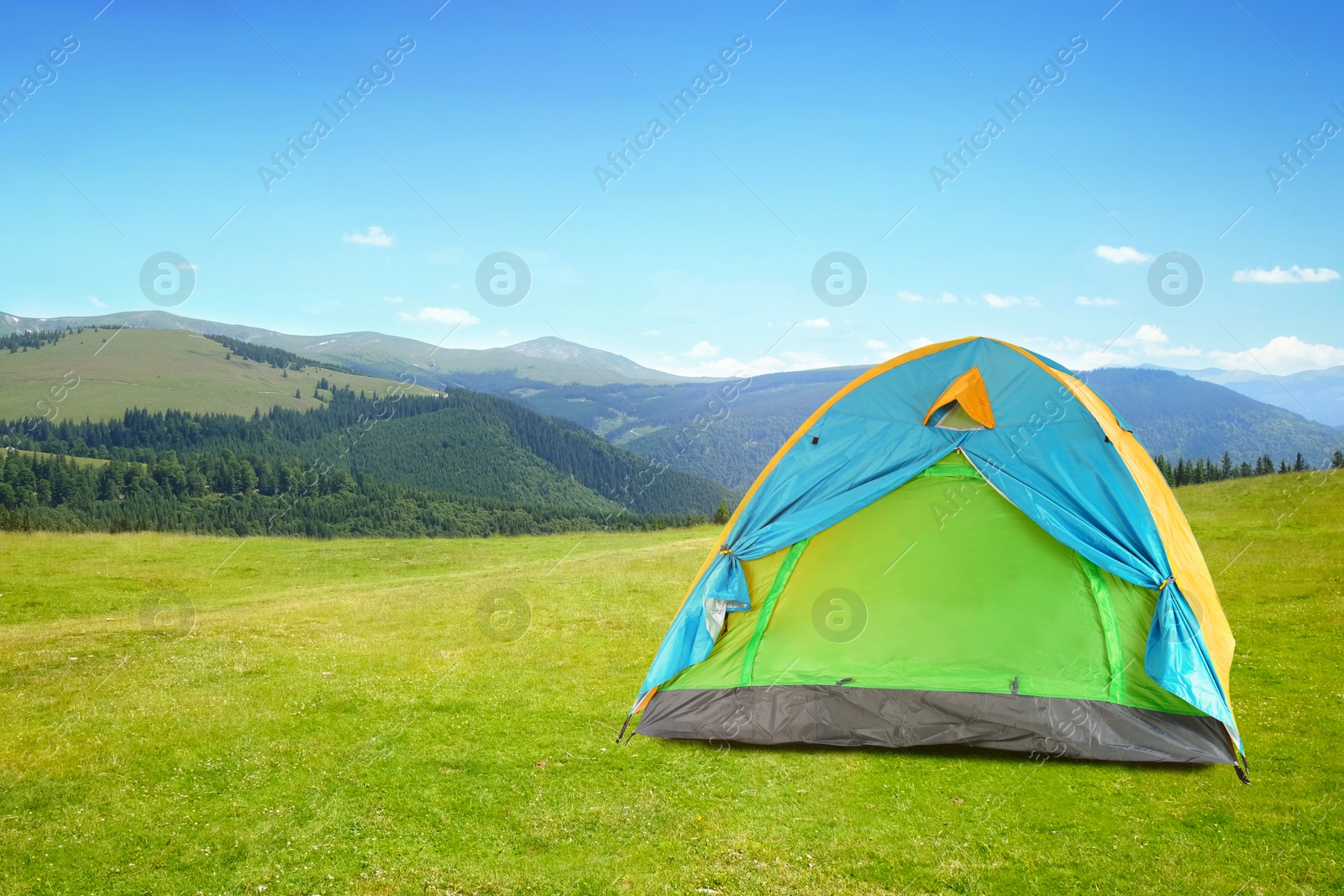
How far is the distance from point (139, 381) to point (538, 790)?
195 m

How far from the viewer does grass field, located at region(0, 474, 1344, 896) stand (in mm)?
6453

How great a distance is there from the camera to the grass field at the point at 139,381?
152m

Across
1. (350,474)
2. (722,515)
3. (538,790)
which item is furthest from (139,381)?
(538,790)

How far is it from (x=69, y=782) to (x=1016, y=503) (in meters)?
10.6

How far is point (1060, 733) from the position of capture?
8.62 metres

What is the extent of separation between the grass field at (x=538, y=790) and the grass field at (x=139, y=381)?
160343 mm

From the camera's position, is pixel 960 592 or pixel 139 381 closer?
pixel 960 592

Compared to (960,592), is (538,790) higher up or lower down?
lower down

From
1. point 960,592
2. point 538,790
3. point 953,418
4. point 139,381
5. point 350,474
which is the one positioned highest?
point 953,418

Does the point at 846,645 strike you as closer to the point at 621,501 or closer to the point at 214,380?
the point at 621,501

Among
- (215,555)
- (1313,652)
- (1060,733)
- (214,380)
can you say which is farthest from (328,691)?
(214,380)

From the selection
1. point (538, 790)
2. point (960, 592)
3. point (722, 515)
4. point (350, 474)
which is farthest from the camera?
point (350, 474)

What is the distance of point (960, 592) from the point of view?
374 inches

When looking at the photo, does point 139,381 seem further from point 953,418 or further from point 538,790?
point 953,418
